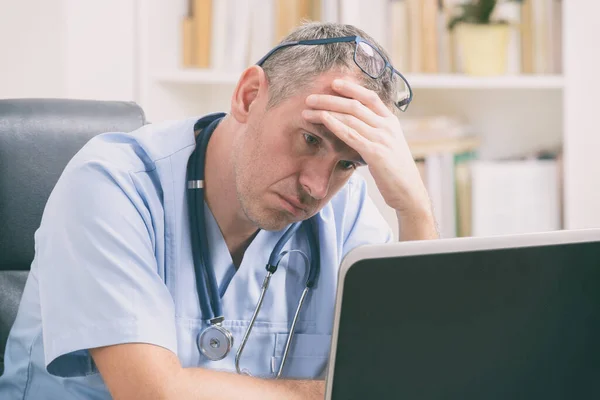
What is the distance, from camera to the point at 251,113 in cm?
119

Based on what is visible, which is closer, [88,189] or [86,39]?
[88,189]

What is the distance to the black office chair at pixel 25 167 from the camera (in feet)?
4.54

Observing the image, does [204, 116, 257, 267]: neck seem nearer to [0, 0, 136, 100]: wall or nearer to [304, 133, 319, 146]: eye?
[304, 133, 319, 146]: eye

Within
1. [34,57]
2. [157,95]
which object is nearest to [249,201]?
[34,57]

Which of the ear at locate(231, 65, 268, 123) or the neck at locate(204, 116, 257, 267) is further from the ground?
the ear at locate(231, 65, 268, 123)

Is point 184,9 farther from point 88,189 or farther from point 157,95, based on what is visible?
point 88,189

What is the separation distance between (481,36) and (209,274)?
139 cm

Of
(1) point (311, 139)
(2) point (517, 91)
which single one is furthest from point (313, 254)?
(2) point (517, 91)

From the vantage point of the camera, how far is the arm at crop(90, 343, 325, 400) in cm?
102

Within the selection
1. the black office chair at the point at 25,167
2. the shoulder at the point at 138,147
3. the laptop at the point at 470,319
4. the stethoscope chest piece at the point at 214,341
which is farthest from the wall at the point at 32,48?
the laptop at the point at 470,319

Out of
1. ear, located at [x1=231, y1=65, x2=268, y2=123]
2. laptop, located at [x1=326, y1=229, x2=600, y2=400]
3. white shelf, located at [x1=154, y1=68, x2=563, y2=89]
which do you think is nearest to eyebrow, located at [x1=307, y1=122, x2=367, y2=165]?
ear, located at [x1=231, y1=65, x2=268, y2=123]

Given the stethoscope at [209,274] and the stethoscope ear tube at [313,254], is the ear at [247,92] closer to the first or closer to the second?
the stethoscope at [209,274]

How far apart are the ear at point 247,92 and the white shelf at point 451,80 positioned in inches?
43.2

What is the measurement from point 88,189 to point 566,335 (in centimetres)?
68
